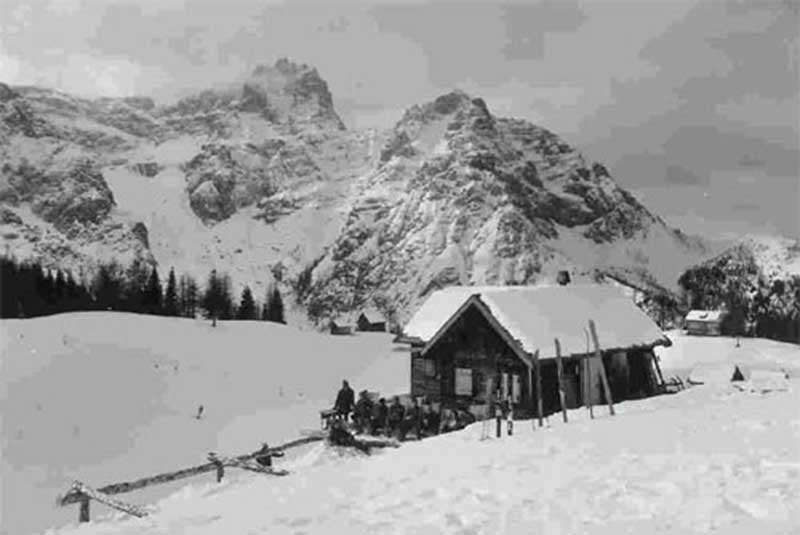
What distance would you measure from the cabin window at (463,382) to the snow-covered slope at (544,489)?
505 inches

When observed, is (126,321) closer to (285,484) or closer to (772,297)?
(285,484)

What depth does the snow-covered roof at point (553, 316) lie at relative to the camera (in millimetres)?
34969

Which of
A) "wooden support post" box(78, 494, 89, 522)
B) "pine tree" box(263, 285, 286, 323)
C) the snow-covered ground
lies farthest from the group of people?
"pine tree" box(263, 285, 286, 323)

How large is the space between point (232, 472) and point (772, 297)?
141927 mm

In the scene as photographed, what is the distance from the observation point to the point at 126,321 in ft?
195

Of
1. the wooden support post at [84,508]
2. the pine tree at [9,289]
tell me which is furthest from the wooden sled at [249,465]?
the pine tree at [9,289]

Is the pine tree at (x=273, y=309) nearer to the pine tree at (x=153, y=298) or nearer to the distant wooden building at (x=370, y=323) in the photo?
the distant wooden building at (x=370, y=323)

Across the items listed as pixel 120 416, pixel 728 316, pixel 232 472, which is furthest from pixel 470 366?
pixel 728 316

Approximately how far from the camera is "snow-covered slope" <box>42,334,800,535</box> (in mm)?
12844

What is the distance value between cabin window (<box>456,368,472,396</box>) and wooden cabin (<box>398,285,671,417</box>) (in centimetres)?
4

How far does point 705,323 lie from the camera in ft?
441

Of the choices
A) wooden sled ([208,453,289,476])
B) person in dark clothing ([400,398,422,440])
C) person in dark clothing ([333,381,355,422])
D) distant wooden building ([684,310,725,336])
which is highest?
distant wooden building ([684,310,725,336])

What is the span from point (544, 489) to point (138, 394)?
3328cm

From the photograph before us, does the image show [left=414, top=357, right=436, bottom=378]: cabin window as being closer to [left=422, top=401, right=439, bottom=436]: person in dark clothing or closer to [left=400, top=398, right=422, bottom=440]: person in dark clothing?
[left=422, top=401, right=439, bottom=436]: person in dark clothing
